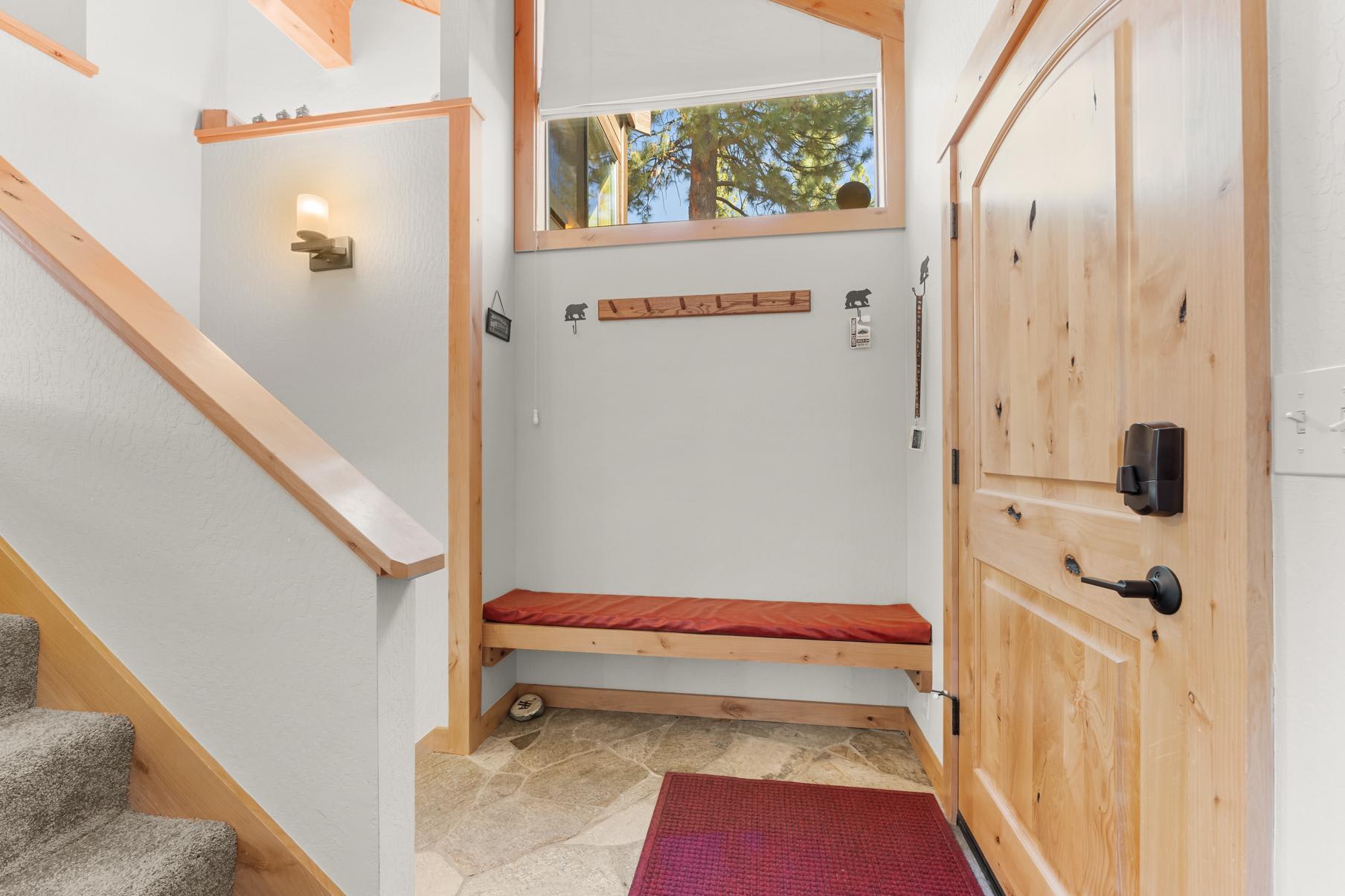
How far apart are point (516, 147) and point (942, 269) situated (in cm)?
203

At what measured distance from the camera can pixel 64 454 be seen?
4.36 feet

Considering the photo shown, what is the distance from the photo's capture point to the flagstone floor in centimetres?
167

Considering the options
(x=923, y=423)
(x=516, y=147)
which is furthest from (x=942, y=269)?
(x=516, y=147)

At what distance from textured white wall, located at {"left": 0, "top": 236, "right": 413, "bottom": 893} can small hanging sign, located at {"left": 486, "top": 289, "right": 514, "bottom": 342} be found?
1.35 metres

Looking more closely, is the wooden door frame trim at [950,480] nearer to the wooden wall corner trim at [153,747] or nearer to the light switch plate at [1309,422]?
the light switch plate at [1309,422]

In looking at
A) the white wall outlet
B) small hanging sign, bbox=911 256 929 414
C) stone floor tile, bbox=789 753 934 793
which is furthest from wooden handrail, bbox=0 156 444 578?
the white wall outlet

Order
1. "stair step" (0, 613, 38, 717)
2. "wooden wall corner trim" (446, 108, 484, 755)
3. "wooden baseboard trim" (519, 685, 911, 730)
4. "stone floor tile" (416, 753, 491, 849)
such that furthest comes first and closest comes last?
"wooden baseboard trim" (519, 685, 911, 730) < "wooden wall corner trim" (446, 108, 484, 755) < "stone floor tile" (416, 753, 491, 849) < "stair step" (0, 613, 38, 717)

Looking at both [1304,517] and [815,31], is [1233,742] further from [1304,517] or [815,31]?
[815,31]

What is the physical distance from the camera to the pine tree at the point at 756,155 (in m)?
2.75

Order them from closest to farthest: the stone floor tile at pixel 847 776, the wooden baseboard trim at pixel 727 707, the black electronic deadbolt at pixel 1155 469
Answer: the black electronic deadbolt at pixel 1155 469, the stone floor tile at pixel 847 776, the wooden baseboard trim at pixel 727 707

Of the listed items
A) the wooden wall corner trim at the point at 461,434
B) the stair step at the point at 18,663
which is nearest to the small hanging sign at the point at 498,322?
the wooden wall corner trim at the point at 461,434

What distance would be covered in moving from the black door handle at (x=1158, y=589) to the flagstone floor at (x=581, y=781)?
1.42 meters

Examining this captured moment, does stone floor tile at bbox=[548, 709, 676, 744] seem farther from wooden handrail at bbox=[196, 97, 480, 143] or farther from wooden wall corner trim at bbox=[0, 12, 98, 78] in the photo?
wooden wall corner trim at bbox=[0, 12, 98, 78]

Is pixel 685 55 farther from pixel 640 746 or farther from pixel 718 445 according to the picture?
pixel 640 746
